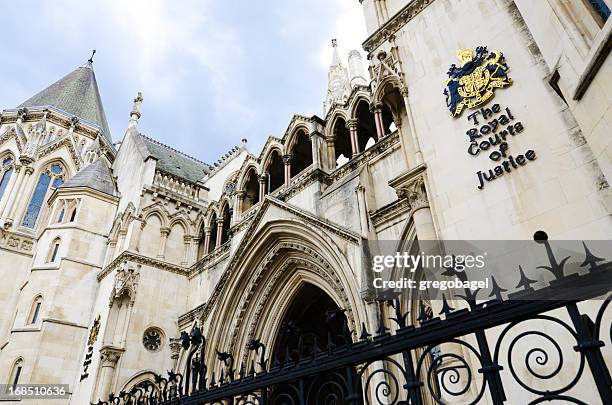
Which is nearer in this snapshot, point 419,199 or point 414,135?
point 419,199

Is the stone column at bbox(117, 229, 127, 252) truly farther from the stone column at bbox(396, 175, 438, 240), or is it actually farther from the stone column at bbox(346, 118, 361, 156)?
the stone column at bbox(396, 175, 438, 240)

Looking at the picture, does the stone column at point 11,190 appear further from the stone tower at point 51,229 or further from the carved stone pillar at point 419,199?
the carved stone pillar at point 419,199

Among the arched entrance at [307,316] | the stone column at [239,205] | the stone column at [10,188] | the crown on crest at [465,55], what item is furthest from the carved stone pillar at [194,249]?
the crown on crest at [465,55]

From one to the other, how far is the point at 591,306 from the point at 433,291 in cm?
257

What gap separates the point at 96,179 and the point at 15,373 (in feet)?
30.2

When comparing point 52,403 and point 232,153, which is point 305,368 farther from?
point 232,153

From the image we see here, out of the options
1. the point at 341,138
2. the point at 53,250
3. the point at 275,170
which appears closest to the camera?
the point at 341,138

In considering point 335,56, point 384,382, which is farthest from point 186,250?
point 335,56

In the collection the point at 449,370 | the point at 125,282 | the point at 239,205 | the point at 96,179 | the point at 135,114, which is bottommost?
the point at 449,370

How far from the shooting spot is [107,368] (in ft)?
47.0

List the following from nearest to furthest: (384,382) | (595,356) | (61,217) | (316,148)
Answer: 1. (595,356)
2. (384,382)
3. (316,148)
4. (61,217)

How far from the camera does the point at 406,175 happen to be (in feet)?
26.6

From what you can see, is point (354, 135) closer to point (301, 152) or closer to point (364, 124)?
point (364, 124)

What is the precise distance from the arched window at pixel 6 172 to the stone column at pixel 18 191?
0.85 meters
